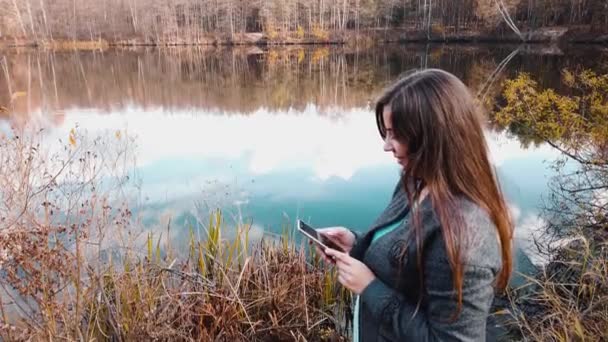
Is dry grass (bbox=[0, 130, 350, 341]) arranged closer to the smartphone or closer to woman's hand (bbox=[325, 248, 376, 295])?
the smartphone

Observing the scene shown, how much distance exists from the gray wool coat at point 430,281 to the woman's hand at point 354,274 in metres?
0.02

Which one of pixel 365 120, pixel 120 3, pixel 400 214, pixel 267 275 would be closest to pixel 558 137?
pixel 267 275

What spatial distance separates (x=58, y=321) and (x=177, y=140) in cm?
750

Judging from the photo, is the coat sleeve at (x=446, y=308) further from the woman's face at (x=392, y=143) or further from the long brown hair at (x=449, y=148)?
the woman's face at (x=392, y=143)

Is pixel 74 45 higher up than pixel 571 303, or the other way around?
pixel 74 45

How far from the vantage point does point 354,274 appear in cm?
107

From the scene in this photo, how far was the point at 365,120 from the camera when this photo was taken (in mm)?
11367

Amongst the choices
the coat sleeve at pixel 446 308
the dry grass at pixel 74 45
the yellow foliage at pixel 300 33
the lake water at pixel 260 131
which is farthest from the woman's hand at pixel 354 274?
the yellow foliage at pixel 300 33

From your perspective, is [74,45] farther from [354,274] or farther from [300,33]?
[354,274]

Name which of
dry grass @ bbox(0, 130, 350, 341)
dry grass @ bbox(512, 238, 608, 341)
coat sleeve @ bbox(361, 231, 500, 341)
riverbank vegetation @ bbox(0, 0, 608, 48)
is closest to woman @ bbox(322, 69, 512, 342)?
coat sleeve @ bbox(361, 231, 500, 341)

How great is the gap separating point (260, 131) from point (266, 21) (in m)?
30.4

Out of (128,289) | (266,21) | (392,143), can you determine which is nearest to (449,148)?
(392,143)

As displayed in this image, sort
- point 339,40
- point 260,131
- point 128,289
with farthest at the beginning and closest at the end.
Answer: point 339,40, point 260,131, point 128,289

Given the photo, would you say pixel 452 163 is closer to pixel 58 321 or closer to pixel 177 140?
pixel 58 321
